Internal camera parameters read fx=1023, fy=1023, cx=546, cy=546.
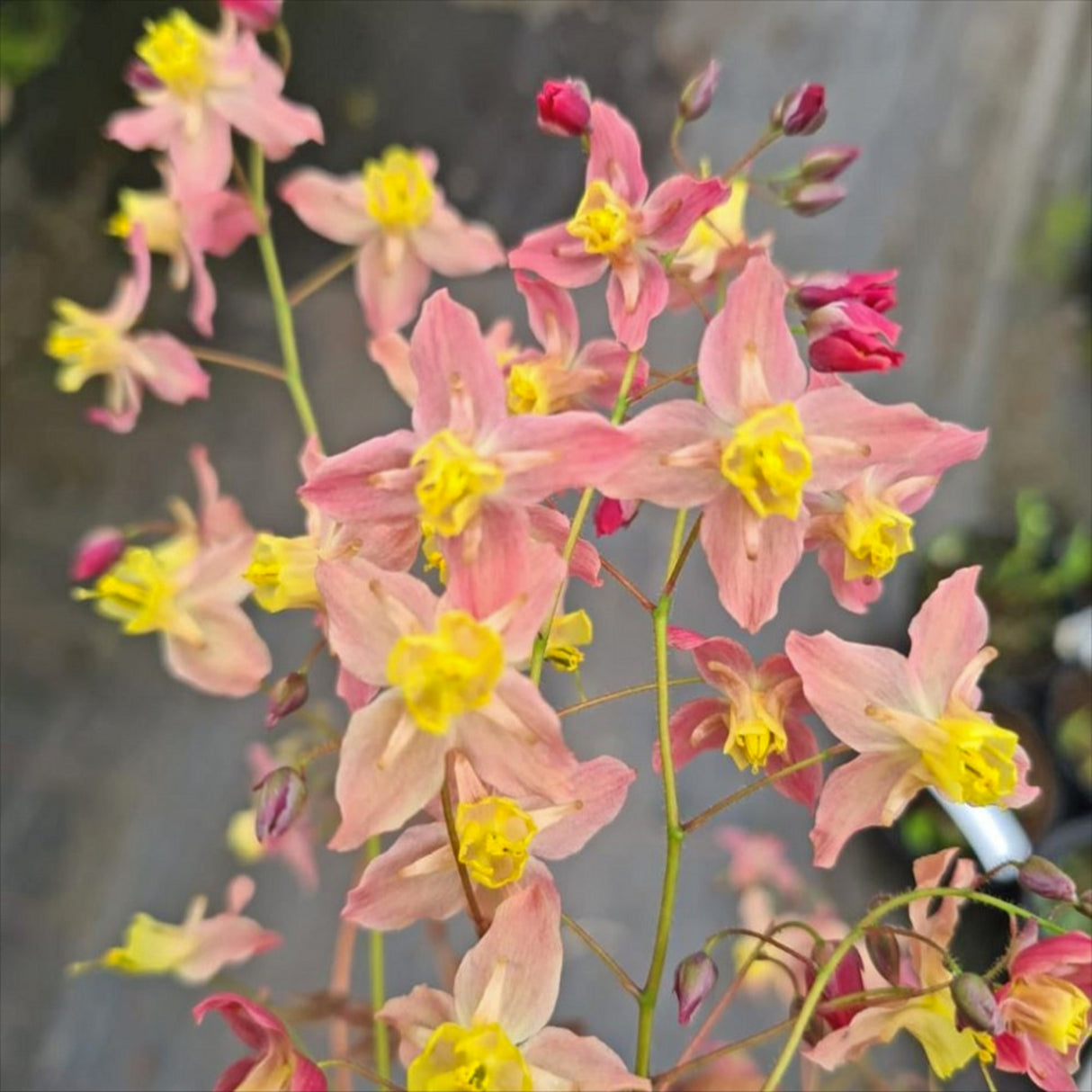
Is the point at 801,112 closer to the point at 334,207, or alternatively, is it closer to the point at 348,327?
the point at 334,207

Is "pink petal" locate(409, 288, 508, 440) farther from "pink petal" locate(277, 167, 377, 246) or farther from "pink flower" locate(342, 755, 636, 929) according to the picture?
"pink petal" locate(277, 167, 377, 246)

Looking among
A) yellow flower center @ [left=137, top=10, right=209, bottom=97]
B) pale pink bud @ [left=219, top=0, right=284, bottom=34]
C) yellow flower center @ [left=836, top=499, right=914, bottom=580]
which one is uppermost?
yellow flower center @ [left=137, top=10, right=209, bottom=97]

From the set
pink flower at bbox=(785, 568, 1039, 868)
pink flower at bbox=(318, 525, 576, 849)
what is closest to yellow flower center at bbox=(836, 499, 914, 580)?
pink flower at bbox=(785, 568, 1039, 868)

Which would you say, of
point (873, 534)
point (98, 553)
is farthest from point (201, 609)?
point (873, 534)

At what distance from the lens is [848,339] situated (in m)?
0.32

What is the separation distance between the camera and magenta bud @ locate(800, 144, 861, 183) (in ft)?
1.44

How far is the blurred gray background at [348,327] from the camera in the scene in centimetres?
93

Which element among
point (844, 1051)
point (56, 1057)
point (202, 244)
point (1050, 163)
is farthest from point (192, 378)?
point (1050, 163)

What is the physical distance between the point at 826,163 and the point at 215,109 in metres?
0.32

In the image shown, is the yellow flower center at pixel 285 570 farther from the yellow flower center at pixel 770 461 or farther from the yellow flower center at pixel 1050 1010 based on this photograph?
the yellow flower center at pixel 1050 1010

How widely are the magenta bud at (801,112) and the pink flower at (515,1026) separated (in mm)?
315

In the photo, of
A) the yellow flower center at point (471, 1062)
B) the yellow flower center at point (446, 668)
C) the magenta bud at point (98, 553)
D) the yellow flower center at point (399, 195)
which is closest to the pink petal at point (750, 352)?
the yellow flower center at point (446, 668)

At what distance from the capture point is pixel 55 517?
1.09 m

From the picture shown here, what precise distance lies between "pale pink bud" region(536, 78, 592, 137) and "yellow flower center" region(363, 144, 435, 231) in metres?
0.23
